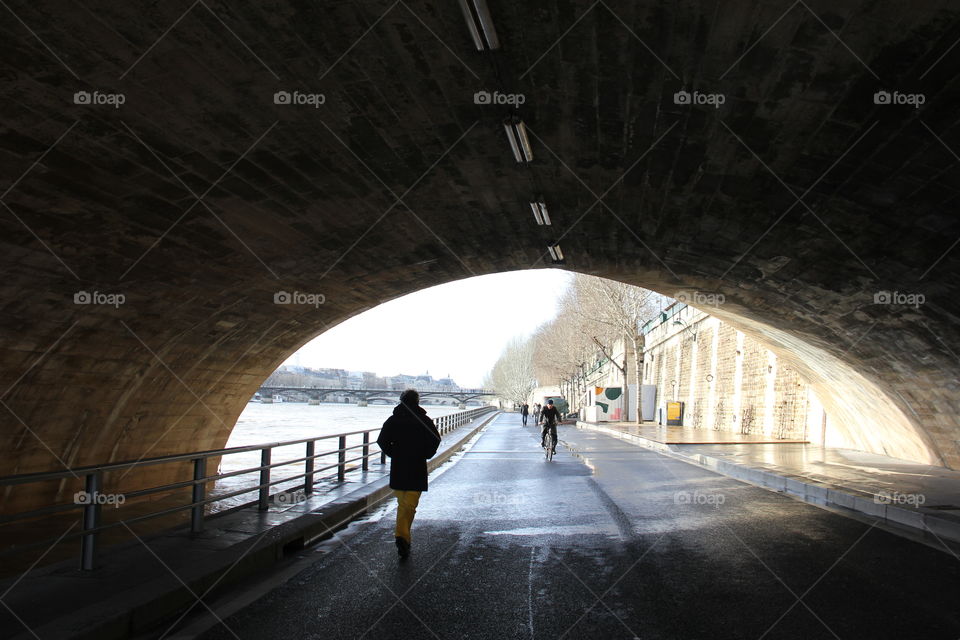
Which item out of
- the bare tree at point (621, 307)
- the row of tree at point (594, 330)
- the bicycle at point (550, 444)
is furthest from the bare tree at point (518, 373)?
the bicycle at point (550, 444)

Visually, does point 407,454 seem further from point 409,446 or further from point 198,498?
point 198,498

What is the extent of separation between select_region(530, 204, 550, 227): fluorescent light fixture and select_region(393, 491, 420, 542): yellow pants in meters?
5.05

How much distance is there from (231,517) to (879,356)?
12.2 m

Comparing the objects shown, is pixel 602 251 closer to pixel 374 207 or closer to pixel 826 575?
pixel 374 207

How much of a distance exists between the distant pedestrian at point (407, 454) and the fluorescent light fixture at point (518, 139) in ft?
9.69

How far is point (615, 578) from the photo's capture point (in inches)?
239

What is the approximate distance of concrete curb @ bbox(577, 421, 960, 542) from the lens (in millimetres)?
8609

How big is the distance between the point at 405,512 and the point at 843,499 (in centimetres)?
745

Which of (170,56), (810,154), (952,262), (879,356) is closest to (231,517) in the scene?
(170,56)

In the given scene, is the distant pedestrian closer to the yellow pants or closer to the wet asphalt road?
the yellow pants

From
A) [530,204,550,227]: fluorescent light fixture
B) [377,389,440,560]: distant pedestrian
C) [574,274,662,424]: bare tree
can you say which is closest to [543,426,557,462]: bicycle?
[530,204,550,227]: fluorescent light fixture

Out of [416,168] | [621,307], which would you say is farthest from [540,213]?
[621,307]

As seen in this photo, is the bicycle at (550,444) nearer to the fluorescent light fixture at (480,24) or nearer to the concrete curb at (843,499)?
the concrete curb at (843,499)

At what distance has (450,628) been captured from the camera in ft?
15.6
